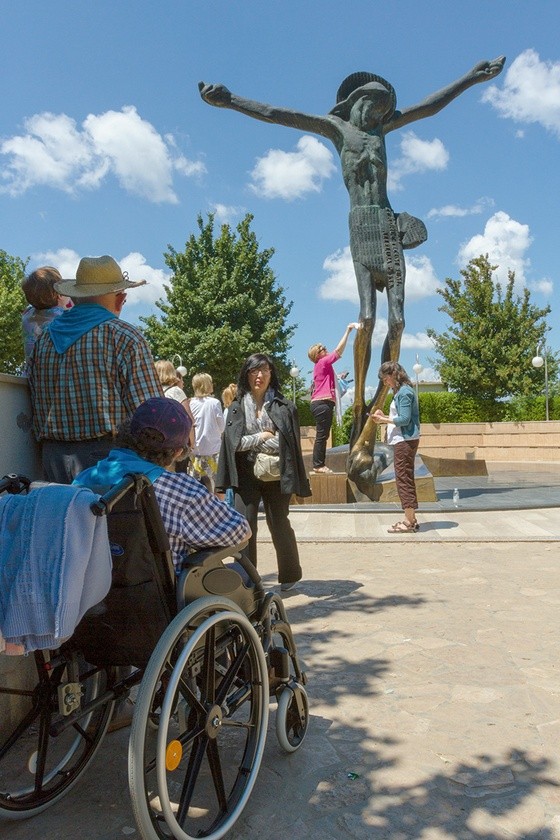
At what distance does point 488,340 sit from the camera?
3325 cm

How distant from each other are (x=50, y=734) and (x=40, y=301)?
2.05 metres

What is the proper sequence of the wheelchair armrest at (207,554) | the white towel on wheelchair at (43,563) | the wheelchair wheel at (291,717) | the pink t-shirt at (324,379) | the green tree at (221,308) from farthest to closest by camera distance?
1. the green tree at (221,308)
2. the pink t-shirt at (324,379)
3. the wheelchair wheel at (291,717)
4. the wheelchair armrest at (207,554)
5. the white towel on wheelchair at (43,563)

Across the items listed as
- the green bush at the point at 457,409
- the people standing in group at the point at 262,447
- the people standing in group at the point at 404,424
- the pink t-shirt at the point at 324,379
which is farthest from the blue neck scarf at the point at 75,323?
the green bush at the point at 457,409

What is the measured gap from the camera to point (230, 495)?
18.9 ft

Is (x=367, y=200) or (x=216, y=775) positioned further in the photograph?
(x=367, y=200)

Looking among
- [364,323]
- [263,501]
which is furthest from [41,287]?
[364,323]

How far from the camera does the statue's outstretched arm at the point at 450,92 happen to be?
1152cm

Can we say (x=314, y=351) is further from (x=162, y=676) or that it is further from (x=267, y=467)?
(x=162, y=676)

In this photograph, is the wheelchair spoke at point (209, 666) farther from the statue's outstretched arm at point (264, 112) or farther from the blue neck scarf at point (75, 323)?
the statue's outstretched arm at point (264, 112)

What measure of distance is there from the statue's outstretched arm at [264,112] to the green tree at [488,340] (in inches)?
888

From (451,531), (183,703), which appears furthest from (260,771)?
(451,531)

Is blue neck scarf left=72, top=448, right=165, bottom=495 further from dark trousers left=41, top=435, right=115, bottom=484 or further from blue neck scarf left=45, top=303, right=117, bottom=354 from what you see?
blue neck scarf left=45, top=303, right=117, bottom=354

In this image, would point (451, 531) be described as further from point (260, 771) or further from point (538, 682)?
point (260, 771)

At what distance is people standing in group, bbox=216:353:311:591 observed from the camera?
17.6ft
